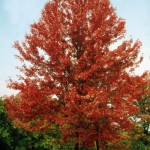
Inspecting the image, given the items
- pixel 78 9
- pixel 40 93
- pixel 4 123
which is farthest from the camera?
pixel 4 123

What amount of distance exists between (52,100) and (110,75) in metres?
3.39

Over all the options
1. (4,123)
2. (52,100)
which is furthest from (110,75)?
(4,123)

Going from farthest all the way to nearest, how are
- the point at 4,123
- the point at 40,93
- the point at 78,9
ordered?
the point at 4,123, the point at 78,9, the point at 40,93

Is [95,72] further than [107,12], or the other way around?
[107,12]

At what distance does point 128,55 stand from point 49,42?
4274mm

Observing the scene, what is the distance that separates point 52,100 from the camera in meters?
16.7

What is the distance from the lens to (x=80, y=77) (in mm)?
15500

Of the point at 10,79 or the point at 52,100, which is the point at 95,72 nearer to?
the point at 52,100

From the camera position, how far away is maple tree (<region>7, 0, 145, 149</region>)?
15.9 metres

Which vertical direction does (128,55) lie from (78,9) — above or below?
below

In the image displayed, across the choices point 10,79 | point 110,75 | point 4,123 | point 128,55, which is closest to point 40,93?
point 10,79

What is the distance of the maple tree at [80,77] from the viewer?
15.9 m

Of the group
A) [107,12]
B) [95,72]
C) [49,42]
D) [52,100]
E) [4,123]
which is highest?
[4,123]

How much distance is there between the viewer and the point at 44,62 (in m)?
16.8
